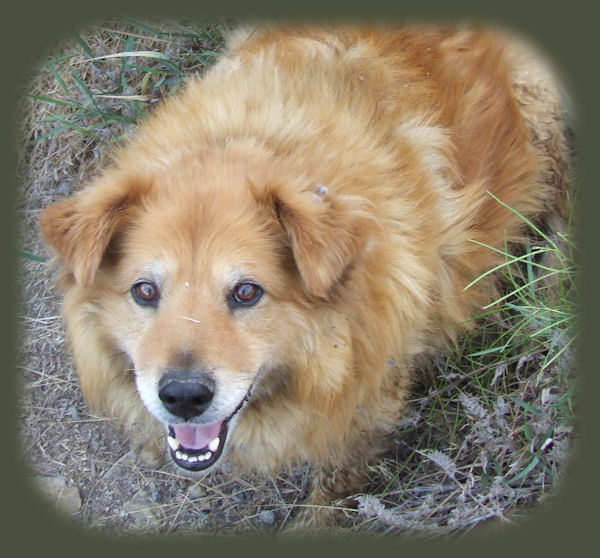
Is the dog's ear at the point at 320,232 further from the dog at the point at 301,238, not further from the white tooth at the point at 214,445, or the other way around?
the white tooth at the point at 214,445

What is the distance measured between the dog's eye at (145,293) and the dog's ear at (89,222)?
18cm

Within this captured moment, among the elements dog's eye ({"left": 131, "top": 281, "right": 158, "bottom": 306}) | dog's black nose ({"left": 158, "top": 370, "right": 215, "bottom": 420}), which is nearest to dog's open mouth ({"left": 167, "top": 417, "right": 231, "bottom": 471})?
dog's black nose ({"left": 158, "top": 370, "right": 215, "bottom": 420})

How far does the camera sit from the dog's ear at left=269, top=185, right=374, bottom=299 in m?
2.75

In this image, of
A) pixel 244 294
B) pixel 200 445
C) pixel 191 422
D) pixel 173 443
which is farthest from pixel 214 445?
pixel 244 294

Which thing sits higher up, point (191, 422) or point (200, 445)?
point (191, 422)

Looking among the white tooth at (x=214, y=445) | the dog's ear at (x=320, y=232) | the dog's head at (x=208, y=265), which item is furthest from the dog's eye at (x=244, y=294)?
the white tooth at (x=214, y=445)

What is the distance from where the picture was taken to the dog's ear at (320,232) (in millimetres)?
2746

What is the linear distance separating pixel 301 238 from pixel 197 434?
0.98 meters

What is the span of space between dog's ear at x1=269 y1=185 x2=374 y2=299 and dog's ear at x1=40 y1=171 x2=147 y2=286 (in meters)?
0.60

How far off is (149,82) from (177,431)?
292cm

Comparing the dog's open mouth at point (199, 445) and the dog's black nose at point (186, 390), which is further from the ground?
the dog's black nose at point (186, 390)

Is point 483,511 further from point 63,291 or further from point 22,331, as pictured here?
point 22,331

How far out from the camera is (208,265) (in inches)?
110

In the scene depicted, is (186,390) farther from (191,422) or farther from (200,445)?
(200,445)
